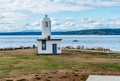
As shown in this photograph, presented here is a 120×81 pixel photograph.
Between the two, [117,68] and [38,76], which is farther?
[117,68]

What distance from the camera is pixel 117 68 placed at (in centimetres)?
2655

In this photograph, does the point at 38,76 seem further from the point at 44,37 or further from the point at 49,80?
the point at 44,37

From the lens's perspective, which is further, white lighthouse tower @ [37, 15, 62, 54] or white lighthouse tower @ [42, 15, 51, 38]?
white lighthouse tower @ [42, 15, 51, 38]

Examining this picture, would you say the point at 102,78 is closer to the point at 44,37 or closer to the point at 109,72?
the point at 109,72

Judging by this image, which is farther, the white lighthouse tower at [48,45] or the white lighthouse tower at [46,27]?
the white lighthouse tower at [46,27]

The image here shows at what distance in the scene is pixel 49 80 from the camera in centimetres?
2025

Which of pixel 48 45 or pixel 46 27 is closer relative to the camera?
pixel 48 45

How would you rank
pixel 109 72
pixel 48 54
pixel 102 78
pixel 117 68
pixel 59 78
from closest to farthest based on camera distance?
pixel 102 78 → pixel 59 78 → pixel 109 72 → pixel 117 68 → pixel 48 54

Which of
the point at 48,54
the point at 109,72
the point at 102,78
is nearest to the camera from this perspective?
the point at 102,78

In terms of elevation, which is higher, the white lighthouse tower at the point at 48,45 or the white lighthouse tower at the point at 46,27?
the white lighthouse tower at the point at 46,27

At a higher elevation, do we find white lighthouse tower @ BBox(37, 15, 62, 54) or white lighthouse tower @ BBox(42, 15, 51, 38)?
white lighthouse tower @ BBox(42, 15, 51, 38)

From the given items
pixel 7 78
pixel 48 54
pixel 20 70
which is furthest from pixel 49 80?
pixel 48 54

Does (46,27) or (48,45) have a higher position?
(46,27)

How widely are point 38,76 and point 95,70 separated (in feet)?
17.1
